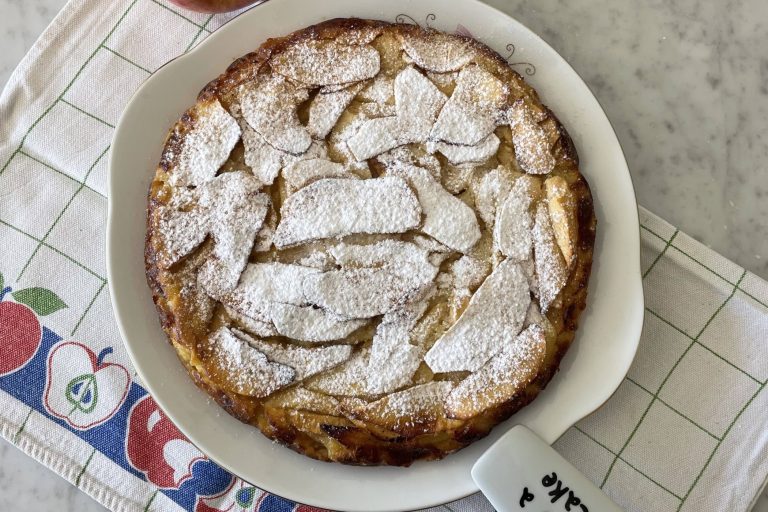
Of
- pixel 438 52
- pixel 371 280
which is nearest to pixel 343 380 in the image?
pixel 371 280

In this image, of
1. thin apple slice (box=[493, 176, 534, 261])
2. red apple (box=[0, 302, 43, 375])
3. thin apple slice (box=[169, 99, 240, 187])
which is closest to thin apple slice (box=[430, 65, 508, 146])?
thin apple slice (box=[493, 176, 534, 261])

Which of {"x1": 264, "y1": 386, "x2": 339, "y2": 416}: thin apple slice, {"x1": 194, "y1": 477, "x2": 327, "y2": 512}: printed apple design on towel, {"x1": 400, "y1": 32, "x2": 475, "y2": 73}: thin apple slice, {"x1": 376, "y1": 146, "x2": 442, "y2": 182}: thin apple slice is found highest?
{"x1": 400, "y1": 32, "x2": 475, "y2": 73}: thin apple slice

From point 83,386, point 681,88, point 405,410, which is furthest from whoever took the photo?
point 681,88

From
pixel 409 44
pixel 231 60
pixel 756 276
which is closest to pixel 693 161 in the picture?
pixel 756 276

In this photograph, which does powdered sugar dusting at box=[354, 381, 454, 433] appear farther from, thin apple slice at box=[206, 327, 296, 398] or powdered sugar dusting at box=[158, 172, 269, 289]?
powdered sugar dusting at box=[158, 172, 269, 289]

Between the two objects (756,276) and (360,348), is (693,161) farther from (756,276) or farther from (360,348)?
(360,348)

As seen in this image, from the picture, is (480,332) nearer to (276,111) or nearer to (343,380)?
(343,380)
